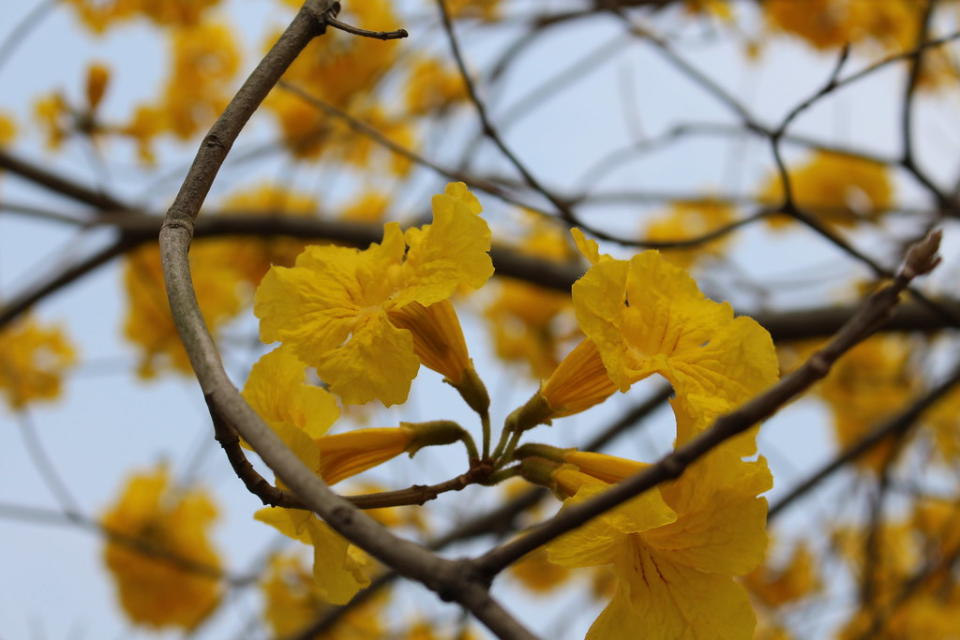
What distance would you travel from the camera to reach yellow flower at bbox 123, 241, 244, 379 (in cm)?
410

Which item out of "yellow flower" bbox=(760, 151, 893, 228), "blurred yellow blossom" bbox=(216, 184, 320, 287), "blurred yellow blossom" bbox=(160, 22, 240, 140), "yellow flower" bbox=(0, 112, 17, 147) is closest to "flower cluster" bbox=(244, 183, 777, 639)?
"blurred yellow blossom" bbox=(216, 184, 320, 287)

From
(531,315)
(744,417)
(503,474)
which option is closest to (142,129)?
(531,315)

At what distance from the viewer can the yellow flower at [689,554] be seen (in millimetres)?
1052

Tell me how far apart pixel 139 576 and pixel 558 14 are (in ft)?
9.93

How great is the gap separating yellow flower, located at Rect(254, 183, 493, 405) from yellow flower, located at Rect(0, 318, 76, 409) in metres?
4.43

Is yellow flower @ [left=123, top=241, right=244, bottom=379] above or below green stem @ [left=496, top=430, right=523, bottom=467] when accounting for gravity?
above

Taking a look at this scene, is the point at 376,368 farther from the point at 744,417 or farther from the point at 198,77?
the point at 198,77

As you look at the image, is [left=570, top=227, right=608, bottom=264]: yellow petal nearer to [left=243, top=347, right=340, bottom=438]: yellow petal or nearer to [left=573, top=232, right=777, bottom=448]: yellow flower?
[left=573, top=232, right=777, bottom=448]: yellow flower

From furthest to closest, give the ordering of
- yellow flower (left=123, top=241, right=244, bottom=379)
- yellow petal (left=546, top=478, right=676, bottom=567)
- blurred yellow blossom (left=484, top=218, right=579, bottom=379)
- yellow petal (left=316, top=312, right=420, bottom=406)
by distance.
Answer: blurred yellow blossom (left=484, top=218, right=579, bottom=379), yellow flower (left=123, top=241, right=244, bottom=379), yellow petal (left=316, top=312, right=420, bottom=406), yellow petal (left=546, top=478, right=676, bottom=567)

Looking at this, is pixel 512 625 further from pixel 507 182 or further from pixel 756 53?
pixel 756 53

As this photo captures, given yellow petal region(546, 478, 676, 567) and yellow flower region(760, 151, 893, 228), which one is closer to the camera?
yellow petal region(546, 478, 676, 567)

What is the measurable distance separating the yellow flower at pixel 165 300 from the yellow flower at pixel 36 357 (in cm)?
110

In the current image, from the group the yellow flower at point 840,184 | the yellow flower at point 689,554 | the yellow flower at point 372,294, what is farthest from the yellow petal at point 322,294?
the yellow flower at point 840,184

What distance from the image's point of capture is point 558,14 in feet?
12.9
